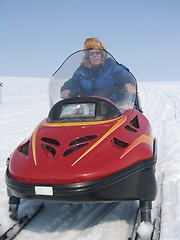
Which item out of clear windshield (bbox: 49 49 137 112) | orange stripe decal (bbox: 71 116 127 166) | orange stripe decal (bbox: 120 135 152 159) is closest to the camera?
orange stripe decal (bbox: 71 116 127 166)

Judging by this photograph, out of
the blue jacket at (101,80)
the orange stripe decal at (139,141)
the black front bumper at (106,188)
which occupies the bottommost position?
the black front bumper at (106,188)

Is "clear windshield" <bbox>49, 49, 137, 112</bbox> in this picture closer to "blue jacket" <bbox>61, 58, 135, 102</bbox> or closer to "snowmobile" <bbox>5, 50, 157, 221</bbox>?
"blue jacket" <bbox>61, 58, 135, 102</bbox>

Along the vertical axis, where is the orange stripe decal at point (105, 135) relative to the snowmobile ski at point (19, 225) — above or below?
above

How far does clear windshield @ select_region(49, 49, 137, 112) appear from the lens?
409cm

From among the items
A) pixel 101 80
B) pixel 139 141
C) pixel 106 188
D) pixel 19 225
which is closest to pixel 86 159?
pixel 106 188

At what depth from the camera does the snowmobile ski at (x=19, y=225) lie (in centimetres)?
310

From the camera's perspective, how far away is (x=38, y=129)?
3.41 m

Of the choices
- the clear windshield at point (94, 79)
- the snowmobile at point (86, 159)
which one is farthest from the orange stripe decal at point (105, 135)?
the clear windshield at point (94, 79)

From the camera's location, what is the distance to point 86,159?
2799 mm

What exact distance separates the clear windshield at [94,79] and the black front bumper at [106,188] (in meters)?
1.14

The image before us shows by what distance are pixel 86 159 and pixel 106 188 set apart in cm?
A: 27

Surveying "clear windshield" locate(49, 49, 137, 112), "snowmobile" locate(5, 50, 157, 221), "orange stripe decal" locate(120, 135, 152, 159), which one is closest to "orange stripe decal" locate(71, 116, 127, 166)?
"snowmobile" locate(5, 50, 157, 221)

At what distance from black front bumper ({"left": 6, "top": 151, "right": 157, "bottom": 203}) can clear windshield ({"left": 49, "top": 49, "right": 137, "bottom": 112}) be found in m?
1.14

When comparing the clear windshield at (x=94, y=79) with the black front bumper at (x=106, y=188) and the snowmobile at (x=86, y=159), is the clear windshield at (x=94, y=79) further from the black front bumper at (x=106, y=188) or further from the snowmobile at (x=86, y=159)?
the black front bumper at (x=106, y=188)
